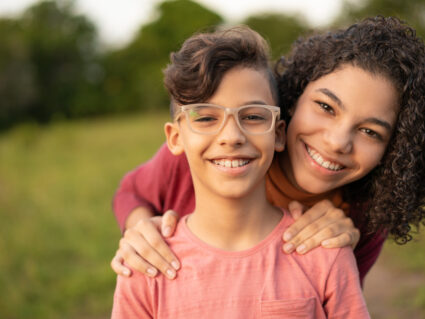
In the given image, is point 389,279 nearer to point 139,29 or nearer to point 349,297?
point 349,297

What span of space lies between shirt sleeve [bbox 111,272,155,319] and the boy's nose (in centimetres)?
69

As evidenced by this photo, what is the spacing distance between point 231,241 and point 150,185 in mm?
966

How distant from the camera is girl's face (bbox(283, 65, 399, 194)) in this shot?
2201mm

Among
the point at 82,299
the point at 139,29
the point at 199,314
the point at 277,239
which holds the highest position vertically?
the point at 139,29

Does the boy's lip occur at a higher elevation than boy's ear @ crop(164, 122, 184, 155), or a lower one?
lower

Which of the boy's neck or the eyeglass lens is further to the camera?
the boy's neck

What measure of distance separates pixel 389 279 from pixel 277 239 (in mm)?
3464

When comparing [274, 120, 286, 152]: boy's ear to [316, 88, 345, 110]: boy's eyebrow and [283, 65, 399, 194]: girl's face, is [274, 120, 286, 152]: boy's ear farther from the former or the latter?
[316, 88, 345, 110]: boy's eyebrow

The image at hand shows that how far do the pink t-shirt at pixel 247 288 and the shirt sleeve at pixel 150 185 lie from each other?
32.9 inches

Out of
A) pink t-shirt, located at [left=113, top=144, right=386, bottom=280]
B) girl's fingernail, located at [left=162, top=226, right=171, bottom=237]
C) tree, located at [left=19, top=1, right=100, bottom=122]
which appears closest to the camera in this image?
girl's fingernail, located at [left=162, top=226, right=171, bottom=237]

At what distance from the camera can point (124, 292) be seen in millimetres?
1995

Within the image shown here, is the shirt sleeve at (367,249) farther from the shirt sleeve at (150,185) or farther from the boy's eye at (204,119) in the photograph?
the boy's eye at (204,119)

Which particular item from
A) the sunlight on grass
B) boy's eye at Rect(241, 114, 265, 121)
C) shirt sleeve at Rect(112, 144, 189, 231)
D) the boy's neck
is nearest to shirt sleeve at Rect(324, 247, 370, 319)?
the boy's neck

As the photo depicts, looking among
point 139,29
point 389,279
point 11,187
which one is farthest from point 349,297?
point 139,29
